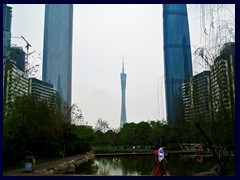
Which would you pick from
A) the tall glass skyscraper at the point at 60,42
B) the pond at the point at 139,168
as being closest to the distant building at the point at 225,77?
the pond at the point at 139,168

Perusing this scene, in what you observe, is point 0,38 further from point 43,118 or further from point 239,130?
point 43,118

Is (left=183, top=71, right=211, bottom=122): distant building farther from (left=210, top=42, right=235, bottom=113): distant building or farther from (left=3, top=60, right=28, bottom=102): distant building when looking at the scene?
(left=3, top=60, right=28, bottom=102): distant building

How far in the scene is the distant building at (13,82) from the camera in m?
10.2

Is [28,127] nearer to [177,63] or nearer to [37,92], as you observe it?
[37,92]

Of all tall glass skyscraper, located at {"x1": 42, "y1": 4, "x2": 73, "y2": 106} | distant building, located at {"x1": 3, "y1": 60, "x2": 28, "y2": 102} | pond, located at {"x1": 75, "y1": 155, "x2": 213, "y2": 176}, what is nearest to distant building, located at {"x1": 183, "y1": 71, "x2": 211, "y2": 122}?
pond, located at {"x1": 75, "y1": 155, "x2": 213, "y2": 176}

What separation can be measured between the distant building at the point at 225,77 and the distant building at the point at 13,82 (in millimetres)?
6876

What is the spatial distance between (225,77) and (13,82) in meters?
7.42

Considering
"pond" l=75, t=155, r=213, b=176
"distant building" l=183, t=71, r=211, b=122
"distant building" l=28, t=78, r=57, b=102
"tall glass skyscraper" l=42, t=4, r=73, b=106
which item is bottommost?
"pond" l=75, t=155, r=213, b=176

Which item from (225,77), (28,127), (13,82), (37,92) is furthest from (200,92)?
(37,92)

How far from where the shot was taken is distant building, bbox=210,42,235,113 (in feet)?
27.0

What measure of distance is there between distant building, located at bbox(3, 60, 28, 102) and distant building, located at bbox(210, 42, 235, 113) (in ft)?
22.6

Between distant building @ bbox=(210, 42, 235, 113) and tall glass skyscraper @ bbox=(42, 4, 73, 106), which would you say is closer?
distant building @ bbox=(210, 42, 235, 113)

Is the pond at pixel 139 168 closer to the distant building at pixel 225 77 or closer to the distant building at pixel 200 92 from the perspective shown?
the distant building at pixel 200 92

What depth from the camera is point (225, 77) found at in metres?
8.85
